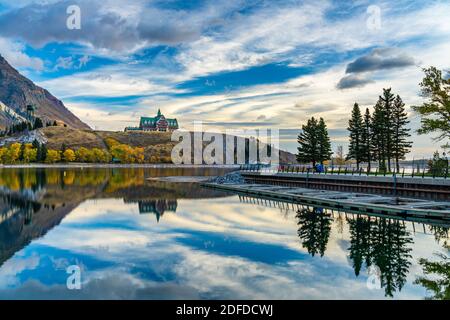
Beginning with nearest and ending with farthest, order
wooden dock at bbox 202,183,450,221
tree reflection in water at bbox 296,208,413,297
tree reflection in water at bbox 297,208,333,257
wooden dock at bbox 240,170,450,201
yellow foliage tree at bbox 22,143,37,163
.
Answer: tree reflection in water at bbox 296,208,413,297 < tree reflection in water at bbox 297,208,333,257 < wooden dock at bbox 202,183,450,221 < wooden dock at bbox 240,170,450,201 < yellow foliage tree at bbox 22,143,37,163

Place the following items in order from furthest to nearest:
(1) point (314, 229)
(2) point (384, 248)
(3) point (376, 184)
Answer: (3) point (376, 184) < (1) point (314, 229) < (2) point (384, 248)

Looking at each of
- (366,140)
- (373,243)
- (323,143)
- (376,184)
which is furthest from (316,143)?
(373,243)

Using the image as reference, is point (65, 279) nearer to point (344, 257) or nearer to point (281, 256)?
point (281, 256)

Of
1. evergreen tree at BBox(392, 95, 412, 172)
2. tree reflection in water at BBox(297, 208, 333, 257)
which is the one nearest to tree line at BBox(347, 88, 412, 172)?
evergreen tree at BBox(392, 95, 412, 172)

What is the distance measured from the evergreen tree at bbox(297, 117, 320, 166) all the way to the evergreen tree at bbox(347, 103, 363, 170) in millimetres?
9876

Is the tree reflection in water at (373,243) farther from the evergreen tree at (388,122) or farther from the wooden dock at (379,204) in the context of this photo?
the evergreen tree at (388,122)

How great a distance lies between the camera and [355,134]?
260ft

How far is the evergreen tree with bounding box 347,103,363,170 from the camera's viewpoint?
77812 mm

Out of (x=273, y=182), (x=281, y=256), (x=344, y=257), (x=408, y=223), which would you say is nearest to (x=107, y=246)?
(x=281, y=256)

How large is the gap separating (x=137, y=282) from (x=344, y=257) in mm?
10929

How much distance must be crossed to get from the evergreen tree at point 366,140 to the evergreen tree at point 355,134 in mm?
674

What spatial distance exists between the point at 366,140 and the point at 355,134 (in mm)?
3442

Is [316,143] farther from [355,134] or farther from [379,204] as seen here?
[379,204]

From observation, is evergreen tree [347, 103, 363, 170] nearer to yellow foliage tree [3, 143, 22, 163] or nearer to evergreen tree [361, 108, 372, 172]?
evergreen tree [361, 108, 372, 172]
